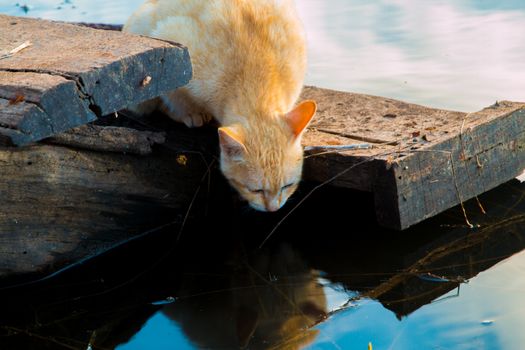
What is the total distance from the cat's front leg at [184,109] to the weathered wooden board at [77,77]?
0.56m

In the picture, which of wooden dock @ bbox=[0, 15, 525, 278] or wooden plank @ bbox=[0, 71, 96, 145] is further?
wooden dock @ bbox=[0, 15, 525, 278]

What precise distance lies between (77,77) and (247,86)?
3.37 ft

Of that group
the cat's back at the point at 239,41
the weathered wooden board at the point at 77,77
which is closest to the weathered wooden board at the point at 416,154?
the cat's back at the point at 239,41

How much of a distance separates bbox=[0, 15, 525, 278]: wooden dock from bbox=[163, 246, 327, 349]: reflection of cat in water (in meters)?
0.48

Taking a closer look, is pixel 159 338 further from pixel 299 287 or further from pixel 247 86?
pixel 247 86

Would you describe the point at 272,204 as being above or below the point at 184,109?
below

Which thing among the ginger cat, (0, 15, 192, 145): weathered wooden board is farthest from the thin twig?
the ginger cat

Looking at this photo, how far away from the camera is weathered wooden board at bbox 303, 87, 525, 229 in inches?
136

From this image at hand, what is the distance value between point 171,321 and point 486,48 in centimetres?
359

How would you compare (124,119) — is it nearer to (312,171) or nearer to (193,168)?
(193,168)

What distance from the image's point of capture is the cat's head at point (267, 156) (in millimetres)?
3422

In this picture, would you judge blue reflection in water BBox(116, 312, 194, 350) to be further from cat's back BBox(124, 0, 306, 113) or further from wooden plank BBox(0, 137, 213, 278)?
cat's back BBox(124, 0, 306, 113)

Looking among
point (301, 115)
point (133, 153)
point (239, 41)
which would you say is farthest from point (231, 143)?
point (239, 41)

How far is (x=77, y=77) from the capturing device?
277cm
